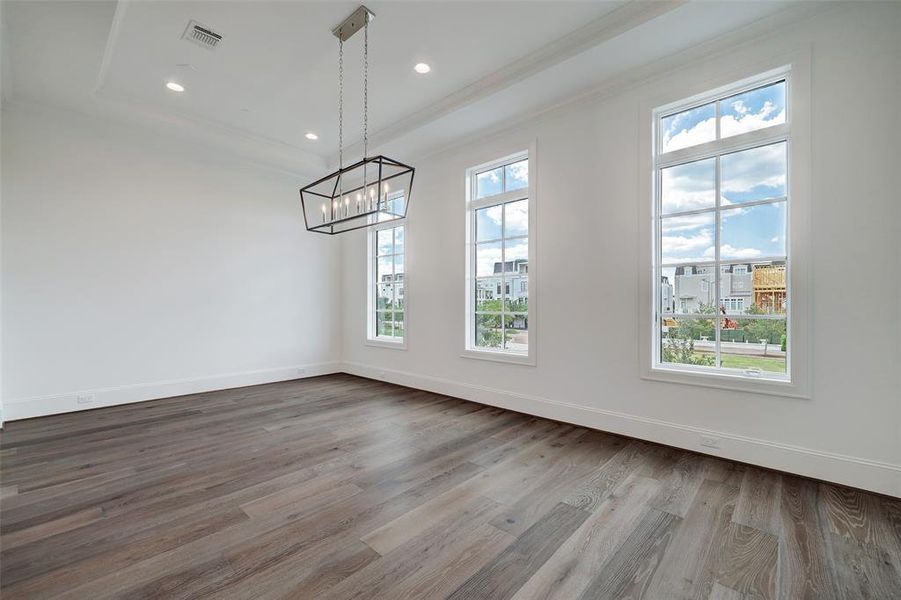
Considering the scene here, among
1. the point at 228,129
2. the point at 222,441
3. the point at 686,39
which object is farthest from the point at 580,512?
the point at 228,129

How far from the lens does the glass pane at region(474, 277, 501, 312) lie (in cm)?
454

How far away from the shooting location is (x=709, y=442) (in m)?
2.95

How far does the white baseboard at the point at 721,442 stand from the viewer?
2.40 metres

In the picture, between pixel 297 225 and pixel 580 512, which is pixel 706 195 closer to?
pixel 580 512

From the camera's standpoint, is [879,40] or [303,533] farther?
[879,40]

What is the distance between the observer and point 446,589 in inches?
62.7

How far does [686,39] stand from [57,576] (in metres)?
4.88

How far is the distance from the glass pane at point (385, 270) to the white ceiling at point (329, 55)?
6.61 ft

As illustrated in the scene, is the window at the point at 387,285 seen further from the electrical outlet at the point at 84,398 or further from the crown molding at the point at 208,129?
the electrical outlet at the point at 84,398

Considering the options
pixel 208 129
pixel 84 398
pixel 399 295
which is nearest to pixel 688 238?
pixel 399 295

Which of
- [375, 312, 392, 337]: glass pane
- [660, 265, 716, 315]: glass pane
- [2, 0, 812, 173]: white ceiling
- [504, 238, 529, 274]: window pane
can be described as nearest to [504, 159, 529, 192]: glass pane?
[2, 0, 812, 173]: white ceiling

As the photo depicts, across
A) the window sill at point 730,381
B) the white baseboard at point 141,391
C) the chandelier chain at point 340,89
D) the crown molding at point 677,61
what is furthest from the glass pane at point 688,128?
the white baseboard at point 141,391

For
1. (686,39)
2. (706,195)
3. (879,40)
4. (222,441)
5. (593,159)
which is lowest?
(222,441)

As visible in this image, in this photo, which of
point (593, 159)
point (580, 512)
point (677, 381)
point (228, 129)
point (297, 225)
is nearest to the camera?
point (580, 512)
